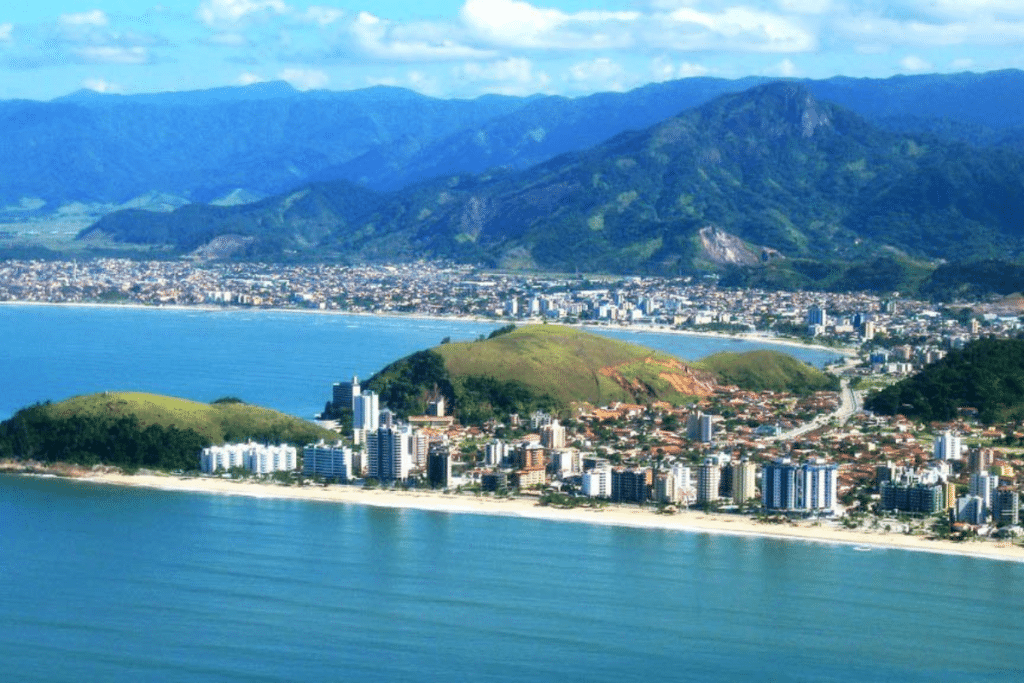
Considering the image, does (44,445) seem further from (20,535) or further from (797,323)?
(797,323)

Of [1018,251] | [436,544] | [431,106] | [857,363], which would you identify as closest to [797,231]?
[1018,251]

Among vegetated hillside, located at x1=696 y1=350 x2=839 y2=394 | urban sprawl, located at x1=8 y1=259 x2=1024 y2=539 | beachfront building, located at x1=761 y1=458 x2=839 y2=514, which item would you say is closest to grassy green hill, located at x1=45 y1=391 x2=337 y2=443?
urban sprawl, located at x1=8 y1=259 x2=1024 y2=539

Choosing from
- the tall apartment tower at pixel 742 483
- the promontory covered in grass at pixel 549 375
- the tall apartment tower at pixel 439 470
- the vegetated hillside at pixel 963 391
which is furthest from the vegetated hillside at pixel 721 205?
the tall apartment tower at pixel 742 483

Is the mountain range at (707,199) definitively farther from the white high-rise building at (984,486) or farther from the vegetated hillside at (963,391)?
the white high-rise building at (984,486)

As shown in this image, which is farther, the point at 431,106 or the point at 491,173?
the point at 431,106

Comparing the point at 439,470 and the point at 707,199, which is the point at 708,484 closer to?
the point at 439,470

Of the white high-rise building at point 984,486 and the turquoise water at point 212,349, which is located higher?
the turquoise water at point 212,349
